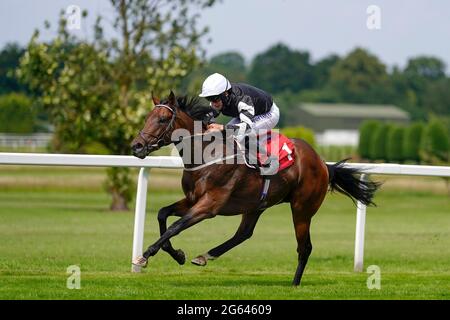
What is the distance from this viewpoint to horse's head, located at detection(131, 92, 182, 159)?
7.62 m

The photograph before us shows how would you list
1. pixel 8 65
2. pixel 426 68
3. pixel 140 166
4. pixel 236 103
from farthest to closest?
1. pixel 426 68
2. pixel 8 65
3. pixel 140 166
4. pixel 236 103

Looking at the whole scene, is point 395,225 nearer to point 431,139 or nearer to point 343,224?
point 343,224

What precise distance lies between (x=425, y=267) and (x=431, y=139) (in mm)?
35148

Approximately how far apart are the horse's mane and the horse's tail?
5.25 ft

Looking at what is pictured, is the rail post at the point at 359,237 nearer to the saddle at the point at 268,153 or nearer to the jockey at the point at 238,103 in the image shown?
the saddle at the point at 268,153

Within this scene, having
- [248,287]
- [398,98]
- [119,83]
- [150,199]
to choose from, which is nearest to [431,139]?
[150,199]

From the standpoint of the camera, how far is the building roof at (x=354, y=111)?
383ft

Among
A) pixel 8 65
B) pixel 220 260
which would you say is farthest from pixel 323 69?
pixel 220 260

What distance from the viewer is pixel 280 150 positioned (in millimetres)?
8281

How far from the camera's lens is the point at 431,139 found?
147ft

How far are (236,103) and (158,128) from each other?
0.71 m

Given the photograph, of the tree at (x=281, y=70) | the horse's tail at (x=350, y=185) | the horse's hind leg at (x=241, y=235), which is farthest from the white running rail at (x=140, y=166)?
the tree at (x=281, y=70)

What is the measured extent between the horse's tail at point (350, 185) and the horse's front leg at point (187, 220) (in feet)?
5.52

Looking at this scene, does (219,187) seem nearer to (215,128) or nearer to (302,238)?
(215,128)
